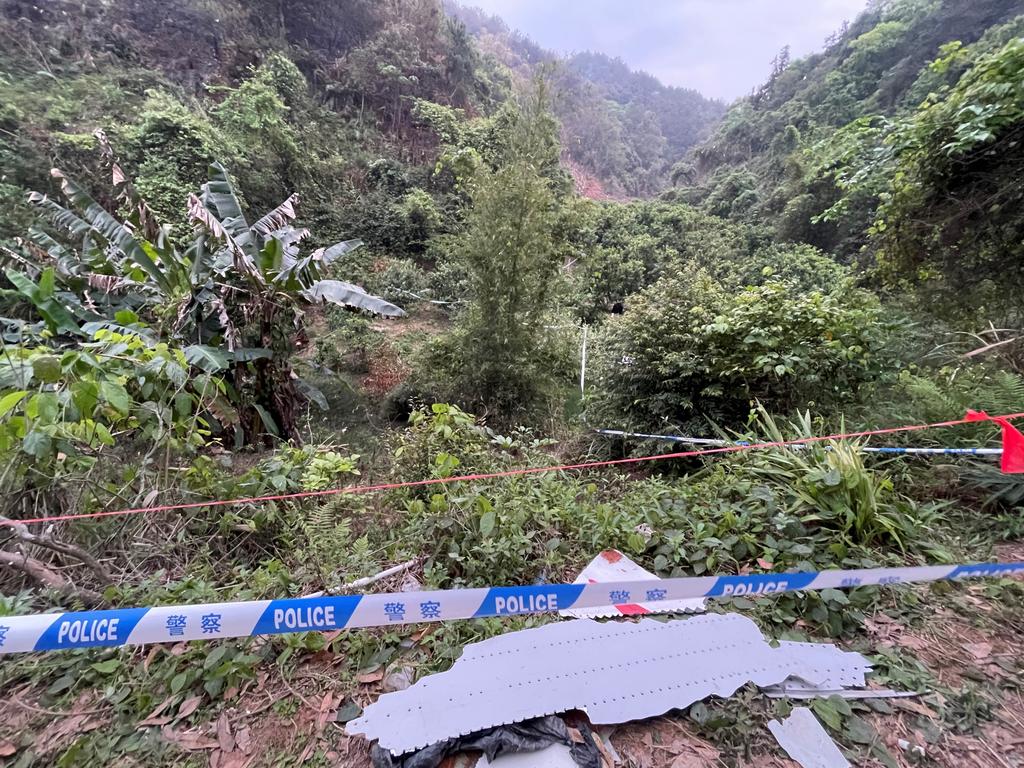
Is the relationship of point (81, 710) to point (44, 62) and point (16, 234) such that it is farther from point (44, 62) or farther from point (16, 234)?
point (44, 62)

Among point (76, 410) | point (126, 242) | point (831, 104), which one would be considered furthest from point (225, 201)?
point (831, 104)

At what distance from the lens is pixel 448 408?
3.19 meters

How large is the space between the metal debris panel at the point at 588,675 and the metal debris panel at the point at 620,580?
3.0 inches

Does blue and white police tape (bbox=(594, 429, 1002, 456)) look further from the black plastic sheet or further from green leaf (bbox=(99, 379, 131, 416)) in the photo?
green leaf (bbox=(99, 379, 131, 416))

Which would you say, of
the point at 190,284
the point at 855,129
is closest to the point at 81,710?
the point at 190,284

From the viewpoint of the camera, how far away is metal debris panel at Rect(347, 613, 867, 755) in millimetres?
1312

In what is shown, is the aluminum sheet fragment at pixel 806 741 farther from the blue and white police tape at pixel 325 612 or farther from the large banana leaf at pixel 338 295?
the large banana leaf at pixel 338 295

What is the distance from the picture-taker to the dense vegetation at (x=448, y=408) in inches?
59.9

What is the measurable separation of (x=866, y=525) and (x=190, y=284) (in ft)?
19.1

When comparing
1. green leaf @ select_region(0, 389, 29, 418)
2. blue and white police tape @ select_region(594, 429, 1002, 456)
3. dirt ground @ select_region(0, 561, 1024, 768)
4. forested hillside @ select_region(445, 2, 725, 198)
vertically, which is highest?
forested hillside @ select_region(445, 2, 725, 198)

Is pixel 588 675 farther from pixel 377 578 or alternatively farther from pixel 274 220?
pixel 274 220

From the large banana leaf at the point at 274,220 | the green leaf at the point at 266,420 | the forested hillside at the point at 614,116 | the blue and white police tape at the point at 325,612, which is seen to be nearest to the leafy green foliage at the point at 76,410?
the blue and white police tape at the point at 325,612

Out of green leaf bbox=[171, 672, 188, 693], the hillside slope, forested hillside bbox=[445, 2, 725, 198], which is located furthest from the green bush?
forested hillside bbox=[445, 2, 725, 198]

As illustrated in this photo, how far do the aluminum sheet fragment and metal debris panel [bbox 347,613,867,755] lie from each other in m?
0.11
